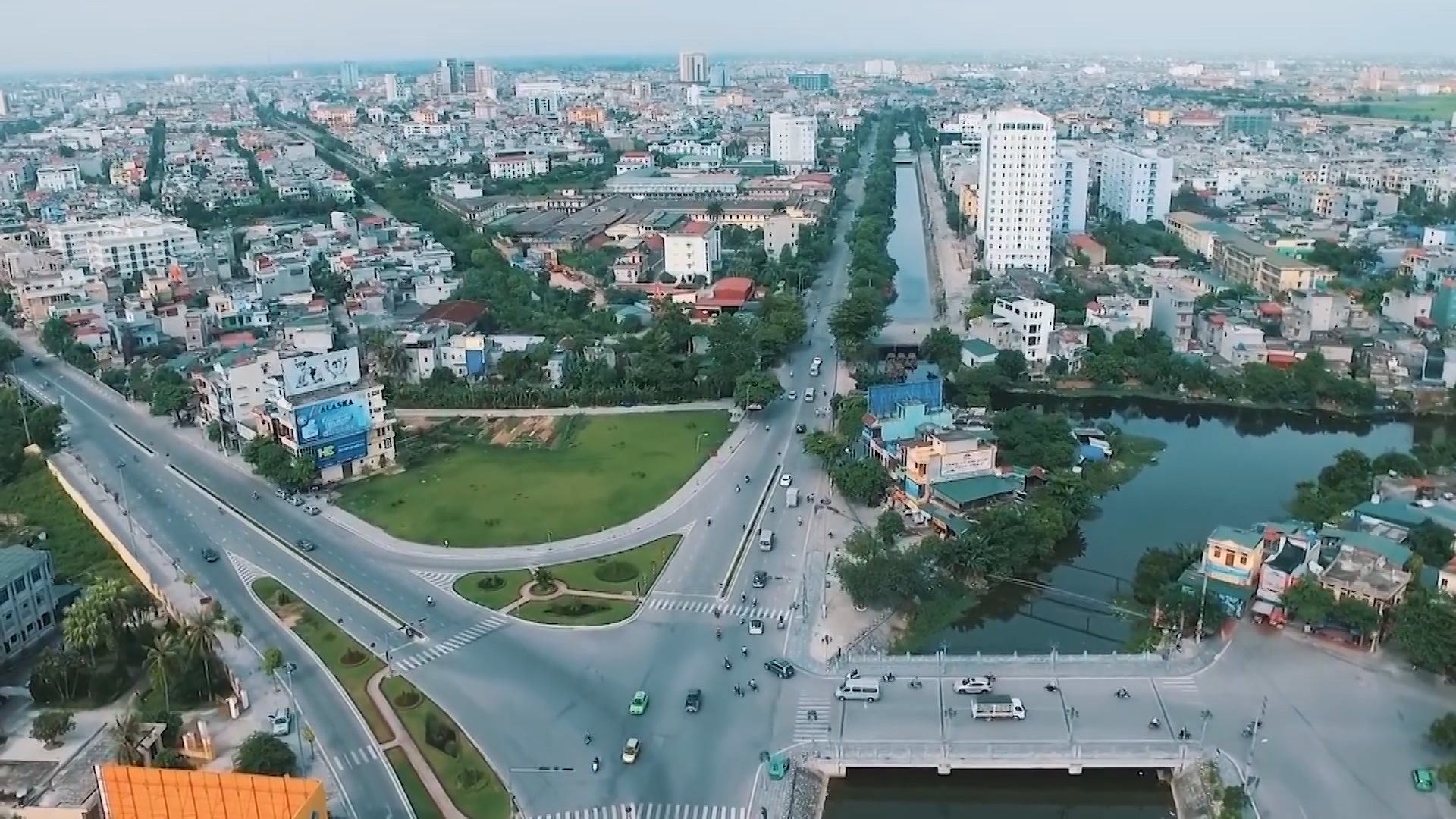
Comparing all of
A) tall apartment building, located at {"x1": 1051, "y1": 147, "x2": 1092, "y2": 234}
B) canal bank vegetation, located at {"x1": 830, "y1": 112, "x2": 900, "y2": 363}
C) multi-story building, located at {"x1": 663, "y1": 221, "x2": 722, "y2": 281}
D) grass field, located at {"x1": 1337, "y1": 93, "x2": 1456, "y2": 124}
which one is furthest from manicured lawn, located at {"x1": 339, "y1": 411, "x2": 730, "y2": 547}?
grass field, located at {"x1": 1337, "y1": 93, "x2": 1456, "y2": 124}

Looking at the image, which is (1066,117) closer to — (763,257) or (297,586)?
(763,257)

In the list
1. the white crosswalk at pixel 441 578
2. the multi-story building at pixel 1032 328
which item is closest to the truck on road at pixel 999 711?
the white crosswalk at pixel 441 578

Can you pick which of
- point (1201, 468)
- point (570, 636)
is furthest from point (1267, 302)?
point (570, 636)

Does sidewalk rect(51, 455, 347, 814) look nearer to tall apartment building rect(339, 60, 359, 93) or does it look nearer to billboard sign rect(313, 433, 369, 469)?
billboard sign rect(313, 433, 369, 469)

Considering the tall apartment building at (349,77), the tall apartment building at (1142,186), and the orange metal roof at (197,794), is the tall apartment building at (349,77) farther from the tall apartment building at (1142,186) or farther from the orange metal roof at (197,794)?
the orange metal roof at (197,794)

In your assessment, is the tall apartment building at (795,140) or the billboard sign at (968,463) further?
the tall apartment building at (795,140)

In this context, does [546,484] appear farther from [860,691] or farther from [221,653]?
[860,691]
